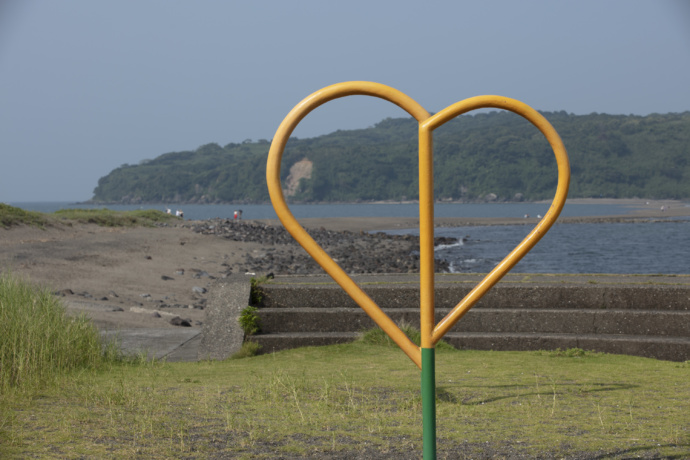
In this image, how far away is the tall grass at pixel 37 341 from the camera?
201 inches

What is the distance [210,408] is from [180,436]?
2.41 ft

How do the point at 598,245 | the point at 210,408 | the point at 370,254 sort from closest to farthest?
1. the point at 210,408
2. the point at 370,254
3. the point at 598,245

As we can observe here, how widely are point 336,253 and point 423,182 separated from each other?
26.4 m

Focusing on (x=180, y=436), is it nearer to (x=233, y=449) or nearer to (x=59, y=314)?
(x=233, y=449)

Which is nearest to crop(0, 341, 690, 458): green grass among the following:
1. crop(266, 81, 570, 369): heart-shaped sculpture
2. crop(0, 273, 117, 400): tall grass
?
crop(0, 273, 117, 400): tall grass

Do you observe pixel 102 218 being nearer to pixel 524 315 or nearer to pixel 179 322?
pixel 179 322

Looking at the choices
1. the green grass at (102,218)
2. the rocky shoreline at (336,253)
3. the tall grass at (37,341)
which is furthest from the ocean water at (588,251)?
the tall grass at (37,341)

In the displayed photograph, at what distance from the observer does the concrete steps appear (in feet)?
23.3

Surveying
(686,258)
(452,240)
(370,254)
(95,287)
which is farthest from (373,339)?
(452,240)

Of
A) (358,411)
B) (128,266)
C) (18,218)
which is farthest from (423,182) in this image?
(18,218)

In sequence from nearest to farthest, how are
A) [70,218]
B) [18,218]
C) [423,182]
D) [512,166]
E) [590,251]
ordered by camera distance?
[423,182] < [18,218] < [70,218] < [590,251] < [512,166]

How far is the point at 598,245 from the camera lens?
134 feet

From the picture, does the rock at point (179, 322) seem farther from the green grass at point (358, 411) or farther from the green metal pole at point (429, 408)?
the green metal pole at point (429, 408)

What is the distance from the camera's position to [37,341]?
5.47 metres
